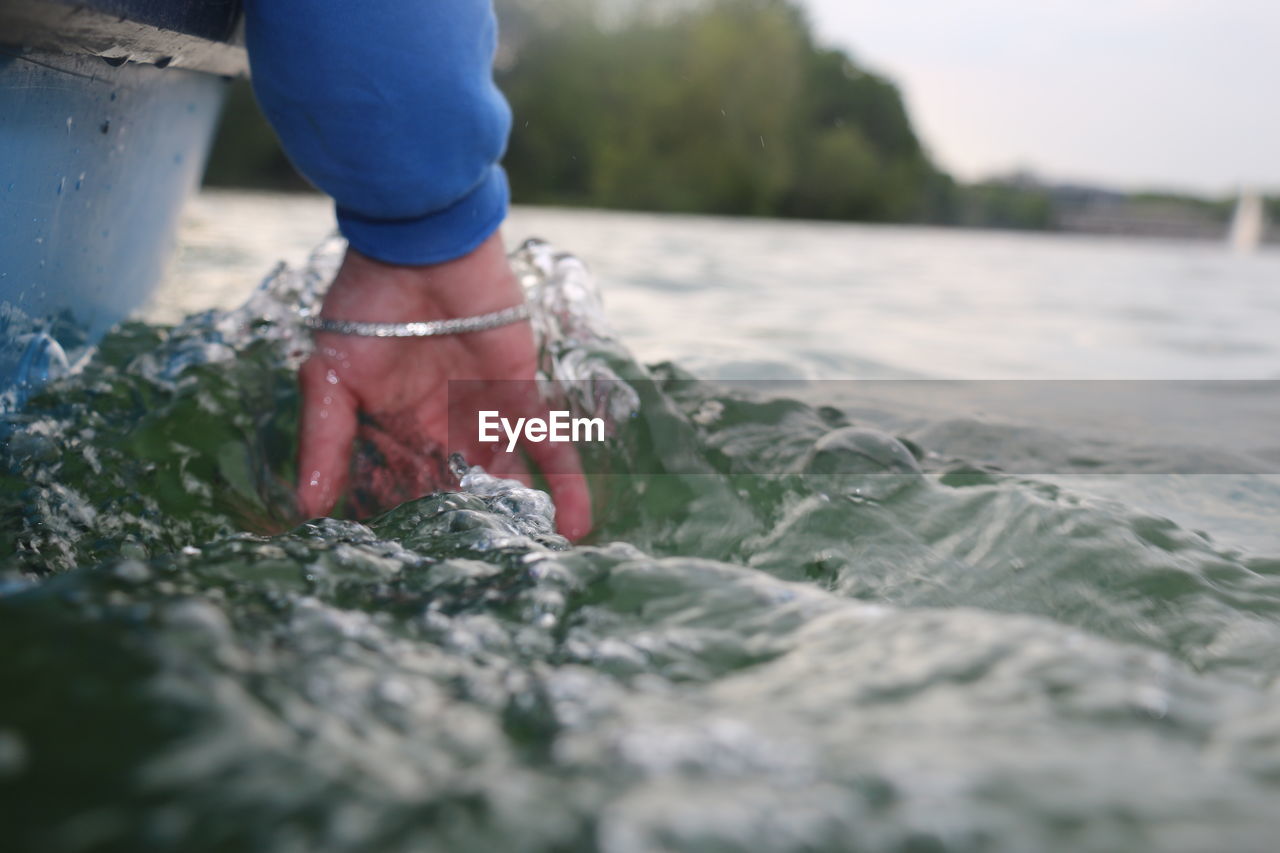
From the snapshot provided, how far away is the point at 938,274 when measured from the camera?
6816 mm

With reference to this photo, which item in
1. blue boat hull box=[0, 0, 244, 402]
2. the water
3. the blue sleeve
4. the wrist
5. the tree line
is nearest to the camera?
the water

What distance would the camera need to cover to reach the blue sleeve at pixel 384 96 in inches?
54.1

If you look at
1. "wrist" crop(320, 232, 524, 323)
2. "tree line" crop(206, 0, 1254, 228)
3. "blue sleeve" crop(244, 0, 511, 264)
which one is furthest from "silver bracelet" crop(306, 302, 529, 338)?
"tree line" crop(206, 0, 1254, 228)

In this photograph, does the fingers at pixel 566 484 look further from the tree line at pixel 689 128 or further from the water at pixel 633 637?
the tree line at pixel 689 128

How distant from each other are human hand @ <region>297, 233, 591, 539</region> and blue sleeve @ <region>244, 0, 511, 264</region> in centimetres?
12

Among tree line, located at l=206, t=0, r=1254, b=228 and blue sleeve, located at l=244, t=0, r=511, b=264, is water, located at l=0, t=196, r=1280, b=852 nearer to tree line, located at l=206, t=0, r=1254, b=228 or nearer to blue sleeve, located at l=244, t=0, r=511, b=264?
blue sleeve, located at l=244, t=0, r=511, b=264

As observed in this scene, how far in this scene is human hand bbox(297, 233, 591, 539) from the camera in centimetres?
160

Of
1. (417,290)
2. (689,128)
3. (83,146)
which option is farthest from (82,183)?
(689,128)

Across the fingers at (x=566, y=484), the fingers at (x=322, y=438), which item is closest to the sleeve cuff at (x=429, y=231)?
the fingers at (x=322, y=438)

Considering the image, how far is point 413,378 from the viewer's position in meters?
1.67

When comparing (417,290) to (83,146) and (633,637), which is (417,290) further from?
(633,637)

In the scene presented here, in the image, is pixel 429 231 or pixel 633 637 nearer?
pixel 633 637

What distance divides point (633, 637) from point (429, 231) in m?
0.93

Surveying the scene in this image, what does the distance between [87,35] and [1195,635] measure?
1.45 meters
